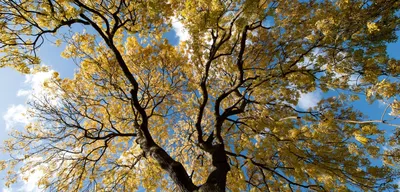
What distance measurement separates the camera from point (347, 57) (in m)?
4.46

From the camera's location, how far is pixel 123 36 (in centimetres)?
662

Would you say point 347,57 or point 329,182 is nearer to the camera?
point 347,57

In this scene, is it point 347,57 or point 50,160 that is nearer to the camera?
point 347,57

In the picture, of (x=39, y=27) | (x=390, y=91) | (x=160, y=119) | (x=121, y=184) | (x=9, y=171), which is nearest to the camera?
(x=390, y=91)

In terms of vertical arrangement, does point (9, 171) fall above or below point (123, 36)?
below

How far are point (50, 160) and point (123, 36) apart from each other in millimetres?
3623

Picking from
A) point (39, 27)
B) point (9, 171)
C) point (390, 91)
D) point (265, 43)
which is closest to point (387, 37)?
point (390, 91)

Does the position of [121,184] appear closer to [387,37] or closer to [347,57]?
[347,57]

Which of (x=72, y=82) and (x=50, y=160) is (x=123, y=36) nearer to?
(x=72, y=82)

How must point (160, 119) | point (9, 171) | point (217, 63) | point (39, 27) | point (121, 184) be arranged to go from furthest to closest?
point (160, 119) < point (217, 63) < point (121, 184) < point (9, 171) < point (39, 27)

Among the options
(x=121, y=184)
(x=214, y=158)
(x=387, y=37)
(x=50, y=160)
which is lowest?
(x=387, y=37)

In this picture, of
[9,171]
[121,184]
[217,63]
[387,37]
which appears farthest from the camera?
[217,63]

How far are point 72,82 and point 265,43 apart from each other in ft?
17.4

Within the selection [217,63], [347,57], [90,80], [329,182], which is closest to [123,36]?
[90,80]
